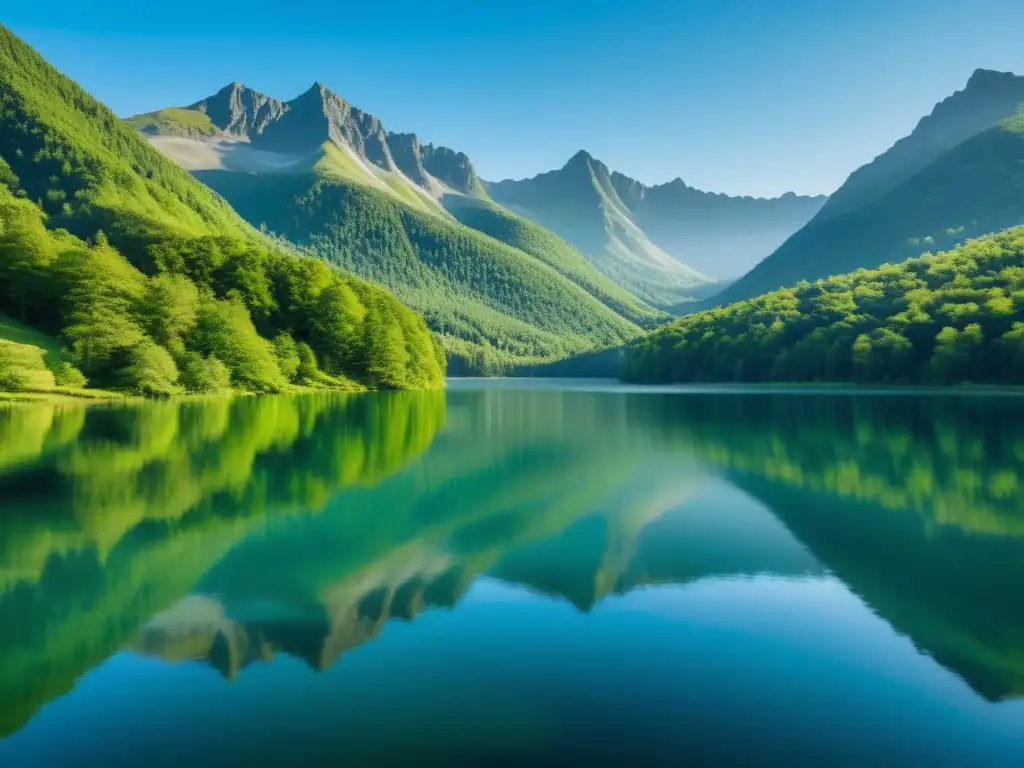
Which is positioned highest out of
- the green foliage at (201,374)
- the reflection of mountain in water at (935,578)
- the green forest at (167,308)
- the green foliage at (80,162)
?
the green foliage at (80,162)

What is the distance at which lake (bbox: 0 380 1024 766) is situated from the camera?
25.2 ft

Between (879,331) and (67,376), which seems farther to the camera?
(879,331)

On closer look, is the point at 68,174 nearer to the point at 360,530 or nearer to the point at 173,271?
the point at 173,271

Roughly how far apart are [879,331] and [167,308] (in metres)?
96.1

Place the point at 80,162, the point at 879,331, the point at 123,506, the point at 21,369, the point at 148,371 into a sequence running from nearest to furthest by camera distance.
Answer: the point at 123,506, the point at 21,369, the point at 148,371, the point at 879,331, the point at 80,162

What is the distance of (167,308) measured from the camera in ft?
237

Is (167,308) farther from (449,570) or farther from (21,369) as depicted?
(449,570)

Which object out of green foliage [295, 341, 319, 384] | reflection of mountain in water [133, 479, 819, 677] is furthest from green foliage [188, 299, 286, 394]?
reflection of mountain in water [133, 479, 819, 677]

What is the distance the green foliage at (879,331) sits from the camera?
96.8 metres

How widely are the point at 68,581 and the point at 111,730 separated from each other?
6001 mm

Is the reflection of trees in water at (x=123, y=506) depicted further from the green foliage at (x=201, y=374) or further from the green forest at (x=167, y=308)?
the green foliage at (x=201, y=374)

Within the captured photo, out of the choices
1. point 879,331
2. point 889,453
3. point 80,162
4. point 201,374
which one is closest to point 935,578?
point 889,453

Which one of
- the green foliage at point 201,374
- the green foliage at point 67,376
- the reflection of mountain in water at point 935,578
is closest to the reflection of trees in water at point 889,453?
the reflection of mountain in water at point 935,578

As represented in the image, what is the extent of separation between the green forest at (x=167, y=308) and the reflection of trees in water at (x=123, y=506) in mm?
25211
